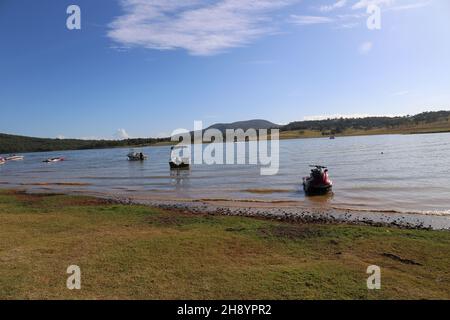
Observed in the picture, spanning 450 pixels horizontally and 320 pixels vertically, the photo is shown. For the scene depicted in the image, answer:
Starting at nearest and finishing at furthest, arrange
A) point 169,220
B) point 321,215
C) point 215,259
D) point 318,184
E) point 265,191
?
1. point 215,259
2. point 169,220
3. point 321,215
4. point 318,184
5. point 265,191

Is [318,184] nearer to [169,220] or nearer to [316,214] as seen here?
[316,214]

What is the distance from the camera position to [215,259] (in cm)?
958

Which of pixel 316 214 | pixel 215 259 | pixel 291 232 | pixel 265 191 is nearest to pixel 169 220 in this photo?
pixel 291 232

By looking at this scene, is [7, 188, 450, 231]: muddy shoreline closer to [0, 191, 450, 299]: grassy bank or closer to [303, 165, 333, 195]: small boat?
[0, 191, 450, 299]: grassy bank

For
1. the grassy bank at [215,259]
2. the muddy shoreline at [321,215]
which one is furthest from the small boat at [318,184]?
the grassy bank at [215,259]

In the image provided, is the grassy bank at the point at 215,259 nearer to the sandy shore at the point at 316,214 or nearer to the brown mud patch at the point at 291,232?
the brown mud patch at the point at 291,232

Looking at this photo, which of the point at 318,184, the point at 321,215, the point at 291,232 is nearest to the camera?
the point at 291,232

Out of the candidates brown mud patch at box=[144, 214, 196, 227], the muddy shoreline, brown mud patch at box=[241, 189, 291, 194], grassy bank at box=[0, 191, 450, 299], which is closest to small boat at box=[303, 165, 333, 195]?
brown mud patch at box=[241, 189, 291, 194]

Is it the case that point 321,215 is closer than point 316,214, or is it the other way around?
point 321,215

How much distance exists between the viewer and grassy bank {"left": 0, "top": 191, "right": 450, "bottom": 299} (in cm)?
744

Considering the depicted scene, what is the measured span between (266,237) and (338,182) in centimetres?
2354

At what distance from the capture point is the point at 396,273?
28.2 feet
